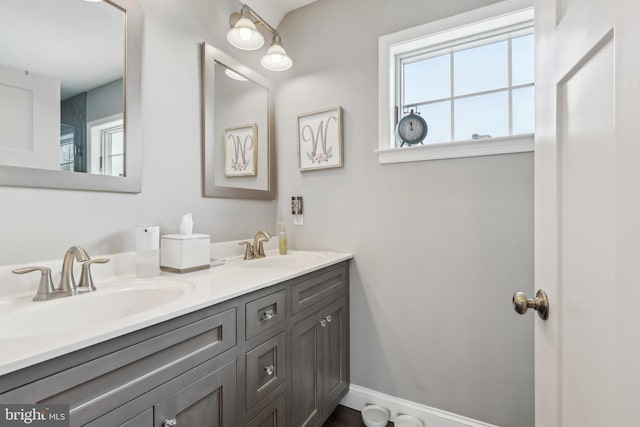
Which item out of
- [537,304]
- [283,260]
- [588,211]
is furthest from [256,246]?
[588,211]

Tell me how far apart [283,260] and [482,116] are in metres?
1.40

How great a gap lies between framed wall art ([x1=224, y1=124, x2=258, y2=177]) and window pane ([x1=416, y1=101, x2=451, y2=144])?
107 cm

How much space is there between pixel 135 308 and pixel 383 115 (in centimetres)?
158

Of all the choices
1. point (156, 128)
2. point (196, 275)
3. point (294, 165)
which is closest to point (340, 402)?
point (196, 275)

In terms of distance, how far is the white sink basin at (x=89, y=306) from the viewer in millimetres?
864

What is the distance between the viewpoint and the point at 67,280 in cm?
102

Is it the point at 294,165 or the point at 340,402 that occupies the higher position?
the point at 294,165

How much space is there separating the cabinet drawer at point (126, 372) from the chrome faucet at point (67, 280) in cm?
45

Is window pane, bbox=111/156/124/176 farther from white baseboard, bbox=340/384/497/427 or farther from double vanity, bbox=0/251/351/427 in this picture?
white baseboard, bbox=340/384/497/427

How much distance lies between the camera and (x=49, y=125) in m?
1.11

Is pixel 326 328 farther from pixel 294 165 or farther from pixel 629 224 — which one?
pixel 629 224

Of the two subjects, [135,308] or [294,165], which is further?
[294,165]

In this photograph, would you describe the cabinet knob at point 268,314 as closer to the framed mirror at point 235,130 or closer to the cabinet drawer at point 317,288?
the cabinet drawer at point 317,288

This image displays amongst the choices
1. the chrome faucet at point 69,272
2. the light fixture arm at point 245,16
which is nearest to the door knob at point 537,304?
the chrome faucet at point 69,272
